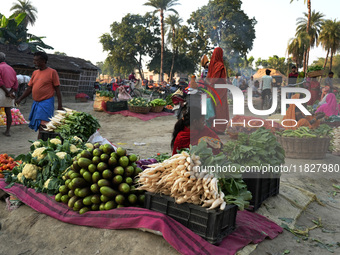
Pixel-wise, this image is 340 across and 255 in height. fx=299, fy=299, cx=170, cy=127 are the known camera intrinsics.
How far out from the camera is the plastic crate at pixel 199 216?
2.50 metres

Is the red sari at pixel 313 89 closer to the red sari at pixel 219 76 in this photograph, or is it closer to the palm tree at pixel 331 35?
the red sari at pixel 219 76

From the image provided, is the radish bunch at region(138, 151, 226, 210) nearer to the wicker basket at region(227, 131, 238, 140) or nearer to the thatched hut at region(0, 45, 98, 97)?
the wicker basket at region(227, 131, 238, 140)

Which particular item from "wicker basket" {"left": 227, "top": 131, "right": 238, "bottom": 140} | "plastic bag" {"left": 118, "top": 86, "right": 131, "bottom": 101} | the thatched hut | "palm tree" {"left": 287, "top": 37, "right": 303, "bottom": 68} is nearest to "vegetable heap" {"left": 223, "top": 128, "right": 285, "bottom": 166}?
"wicker basket" {"left": 227, "top": 131, "right": 238, "bottom": 140}

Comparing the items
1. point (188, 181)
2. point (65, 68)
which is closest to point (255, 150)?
point (188, 181)

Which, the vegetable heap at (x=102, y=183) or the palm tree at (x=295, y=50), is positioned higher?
the palm tree at (x=295, y=50)

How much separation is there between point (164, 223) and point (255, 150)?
60.7 inches

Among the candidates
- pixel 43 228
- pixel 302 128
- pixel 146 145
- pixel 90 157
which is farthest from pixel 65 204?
pixel 302 128

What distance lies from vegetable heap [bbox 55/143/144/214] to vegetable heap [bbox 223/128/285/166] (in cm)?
121

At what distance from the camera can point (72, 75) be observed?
1852cm

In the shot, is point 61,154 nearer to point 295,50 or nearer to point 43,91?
point 43,91

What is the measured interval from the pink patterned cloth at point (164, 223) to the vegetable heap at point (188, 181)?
0.25 metres

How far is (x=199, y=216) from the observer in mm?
2572

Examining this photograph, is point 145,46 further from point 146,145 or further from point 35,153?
point 35,153

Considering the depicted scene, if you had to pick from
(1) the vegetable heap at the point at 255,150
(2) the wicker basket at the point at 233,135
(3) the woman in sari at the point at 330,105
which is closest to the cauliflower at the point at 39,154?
(1) the vegetable heap at the point at 255,150
